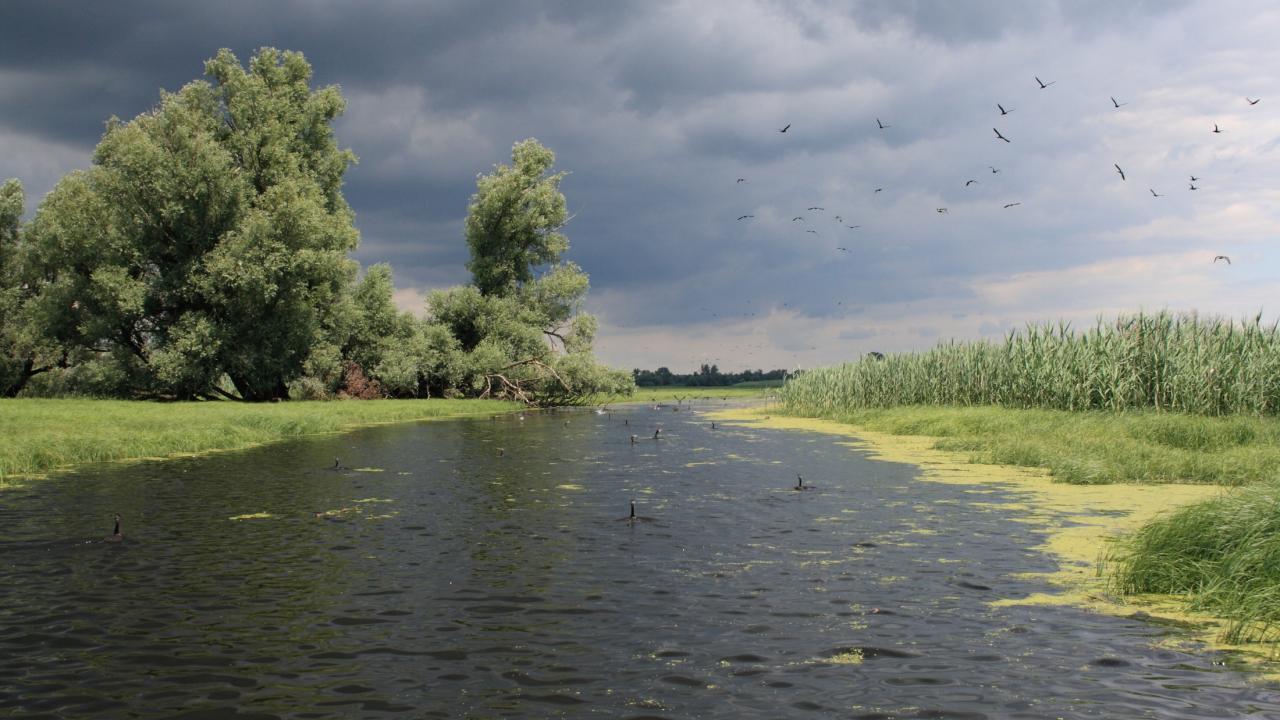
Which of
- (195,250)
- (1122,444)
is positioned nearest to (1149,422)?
(1122,444)

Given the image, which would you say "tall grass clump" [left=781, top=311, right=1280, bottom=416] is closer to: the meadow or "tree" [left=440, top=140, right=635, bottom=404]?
the meadow

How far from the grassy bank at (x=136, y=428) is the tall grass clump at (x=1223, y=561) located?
26517 mm

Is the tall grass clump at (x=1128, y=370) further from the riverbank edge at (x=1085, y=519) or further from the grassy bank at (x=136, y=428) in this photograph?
the grassy bank at (x=136, y=428)

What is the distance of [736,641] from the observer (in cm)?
898

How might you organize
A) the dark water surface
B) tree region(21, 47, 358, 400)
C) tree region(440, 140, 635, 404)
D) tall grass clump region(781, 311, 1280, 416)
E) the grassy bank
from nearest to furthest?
the dark water surface, the grassy bank, tall grass clump region(781, 311, 1280, 416), tree region(21, 47, 358, 400), tree region(440, 140, 635, 404)

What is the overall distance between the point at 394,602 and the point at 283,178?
5249 cm

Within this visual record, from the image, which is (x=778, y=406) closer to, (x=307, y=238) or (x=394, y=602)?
(x=307, y=238)

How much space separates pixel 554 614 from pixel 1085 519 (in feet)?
39.1

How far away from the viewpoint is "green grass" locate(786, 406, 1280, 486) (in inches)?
846

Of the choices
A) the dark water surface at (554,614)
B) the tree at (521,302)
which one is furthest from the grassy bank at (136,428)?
the tree at (521,302)

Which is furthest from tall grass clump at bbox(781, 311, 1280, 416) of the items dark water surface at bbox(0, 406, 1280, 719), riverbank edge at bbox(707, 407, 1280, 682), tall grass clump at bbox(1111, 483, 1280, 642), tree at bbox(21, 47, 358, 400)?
tree at bbox(21, 47, 358, 400)

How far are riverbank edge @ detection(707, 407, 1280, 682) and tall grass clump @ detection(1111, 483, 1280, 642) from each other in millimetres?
243

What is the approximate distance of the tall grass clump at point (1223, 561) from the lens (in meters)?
9.19

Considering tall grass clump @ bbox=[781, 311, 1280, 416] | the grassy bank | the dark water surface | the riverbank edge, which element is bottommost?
the dark water surface
